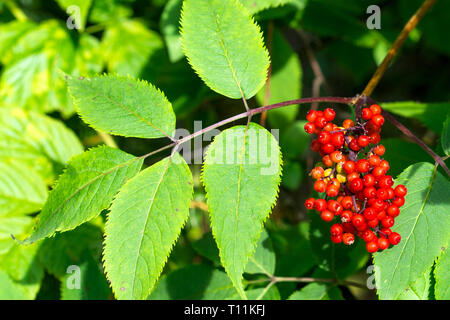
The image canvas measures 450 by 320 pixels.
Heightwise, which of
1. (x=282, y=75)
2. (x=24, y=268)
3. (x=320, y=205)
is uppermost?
(x=282, y=75)

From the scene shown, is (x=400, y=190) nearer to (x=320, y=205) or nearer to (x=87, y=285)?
(x=320, y=205)

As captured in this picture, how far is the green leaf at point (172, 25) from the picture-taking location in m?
2.18

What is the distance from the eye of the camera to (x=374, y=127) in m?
1.42

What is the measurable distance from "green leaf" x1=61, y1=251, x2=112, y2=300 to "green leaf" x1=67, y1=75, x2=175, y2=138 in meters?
0.80

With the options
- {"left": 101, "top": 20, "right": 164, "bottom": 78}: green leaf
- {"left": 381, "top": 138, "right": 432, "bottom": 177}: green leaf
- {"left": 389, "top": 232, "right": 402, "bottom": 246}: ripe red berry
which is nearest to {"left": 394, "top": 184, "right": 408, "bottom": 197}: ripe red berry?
{"left": 389, "top": 232, "right": 402, "bottom": 246}: ripe red berry

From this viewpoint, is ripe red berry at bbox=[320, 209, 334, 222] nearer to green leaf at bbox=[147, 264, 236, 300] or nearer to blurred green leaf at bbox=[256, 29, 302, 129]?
green leaf at bbox=[147, 264, 236, 300]

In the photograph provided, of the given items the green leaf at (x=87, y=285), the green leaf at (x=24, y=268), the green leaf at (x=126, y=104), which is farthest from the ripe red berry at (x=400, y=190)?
the green leaf at (x=24, y=268)

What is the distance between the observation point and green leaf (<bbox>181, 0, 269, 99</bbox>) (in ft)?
4.68

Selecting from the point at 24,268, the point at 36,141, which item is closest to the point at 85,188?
the point at 24,268

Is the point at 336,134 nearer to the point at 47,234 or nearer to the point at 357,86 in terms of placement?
the point at 47,234

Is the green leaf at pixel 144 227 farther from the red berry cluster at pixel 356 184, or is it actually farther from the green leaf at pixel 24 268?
the green leaf at pixel 24 268

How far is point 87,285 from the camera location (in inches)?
75.7

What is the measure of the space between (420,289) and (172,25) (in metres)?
1.58

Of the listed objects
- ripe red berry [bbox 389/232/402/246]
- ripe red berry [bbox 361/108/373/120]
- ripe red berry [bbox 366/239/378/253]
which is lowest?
ripe red berry [bbox 366/239/378/253]
